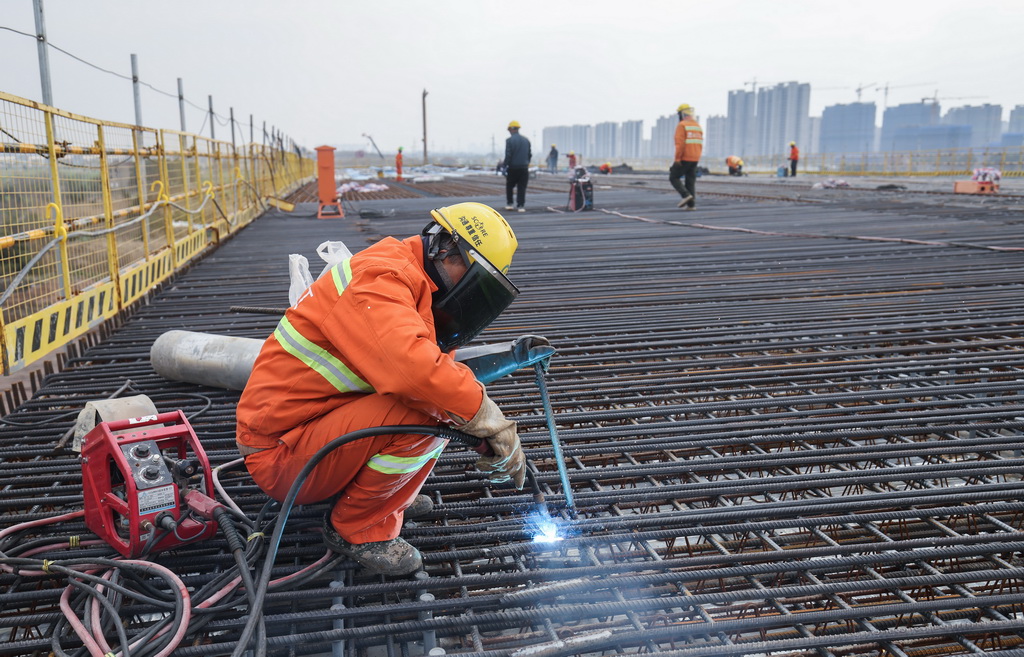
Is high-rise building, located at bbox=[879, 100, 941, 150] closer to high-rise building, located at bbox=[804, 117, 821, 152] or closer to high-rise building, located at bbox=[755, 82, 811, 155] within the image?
high-rise building, located at bbox=[804, 117, 821, 152]

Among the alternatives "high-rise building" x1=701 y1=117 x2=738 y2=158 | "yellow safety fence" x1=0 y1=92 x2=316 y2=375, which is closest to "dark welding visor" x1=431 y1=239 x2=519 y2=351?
"yellow safety fence" x1=0 y1=92 x2=316 y2=375

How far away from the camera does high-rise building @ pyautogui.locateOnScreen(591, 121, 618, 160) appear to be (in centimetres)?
10150

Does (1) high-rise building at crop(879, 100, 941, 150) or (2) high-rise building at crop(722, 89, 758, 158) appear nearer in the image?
(2) high-rise building at crop(722, 89, 758, 158)

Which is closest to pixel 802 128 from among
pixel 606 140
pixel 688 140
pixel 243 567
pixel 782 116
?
pixel 782 116

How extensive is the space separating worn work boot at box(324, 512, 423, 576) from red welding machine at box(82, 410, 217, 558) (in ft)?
1.56

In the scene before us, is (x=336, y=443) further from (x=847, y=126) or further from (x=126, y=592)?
(x=847, y=126)

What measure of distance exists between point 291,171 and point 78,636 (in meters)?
25.8

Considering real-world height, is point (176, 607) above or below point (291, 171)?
below

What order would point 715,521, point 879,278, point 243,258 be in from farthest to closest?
point 243,258 → point 879,278 → point 715,521

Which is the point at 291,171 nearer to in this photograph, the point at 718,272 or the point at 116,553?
the point at 718,272

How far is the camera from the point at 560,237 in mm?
9406

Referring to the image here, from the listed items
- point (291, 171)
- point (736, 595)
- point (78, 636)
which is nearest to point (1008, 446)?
point (736, 595)

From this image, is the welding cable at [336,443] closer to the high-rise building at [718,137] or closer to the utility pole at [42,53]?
the utility pole at [42,53]

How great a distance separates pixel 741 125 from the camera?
90938 mm
